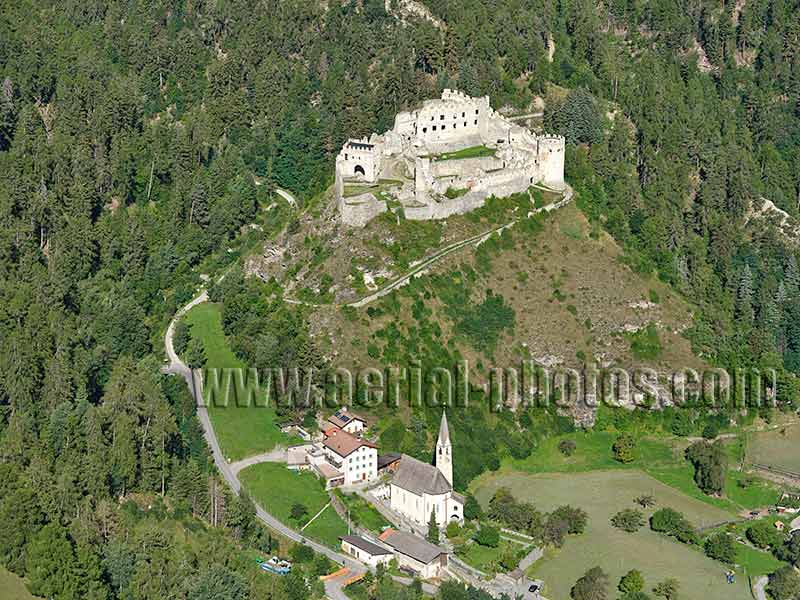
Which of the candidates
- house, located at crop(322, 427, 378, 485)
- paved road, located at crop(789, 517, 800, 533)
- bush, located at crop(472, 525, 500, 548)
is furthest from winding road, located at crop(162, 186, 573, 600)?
paved road, located at crop(789, 517, 800, 533)

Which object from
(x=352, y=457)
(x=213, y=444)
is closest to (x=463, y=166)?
(x=352, y=457)

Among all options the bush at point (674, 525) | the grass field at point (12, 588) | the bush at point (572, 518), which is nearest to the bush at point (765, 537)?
the bush at point (674, 525)

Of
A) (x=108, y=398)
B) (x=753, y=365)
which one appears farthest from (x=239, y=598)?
(x=753, y=365)

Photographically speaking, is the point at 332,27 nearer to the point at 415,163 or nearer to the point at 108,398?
the point at 415,163

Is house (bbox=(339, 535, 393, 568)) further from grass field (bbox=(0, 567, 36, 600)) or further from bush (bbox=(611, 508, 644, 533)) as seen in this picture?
grass field (bbox=(0, 567, 36, 600))

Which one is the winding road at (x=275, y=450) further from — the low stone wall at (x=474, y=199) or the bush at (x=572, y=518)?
the bush at (x=572, y=518)
